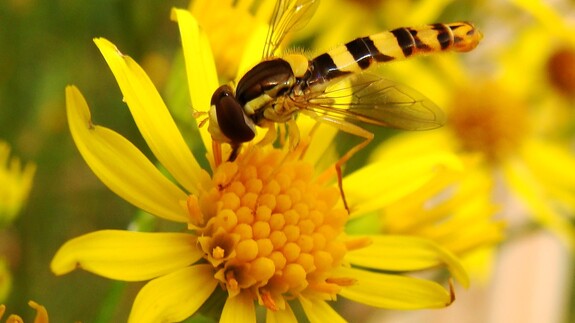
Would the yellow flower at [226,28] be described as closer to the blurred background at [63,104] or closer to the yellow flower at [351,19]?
the blurred background at [63,104]

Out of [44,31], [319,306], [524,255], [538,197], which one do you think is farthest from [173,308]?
[524,255]

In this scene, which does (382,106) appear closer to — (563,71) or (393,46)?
(393,46)

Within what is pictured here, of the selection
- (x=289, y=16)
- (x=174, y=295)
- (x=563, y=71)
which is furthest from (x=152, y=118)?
(x=563, y=71)

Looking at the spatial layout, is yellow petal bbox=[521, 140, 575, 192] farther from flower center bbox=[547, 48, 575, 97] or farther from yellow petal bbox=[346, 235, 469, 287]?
yellow petal bbox=[346, 235, 469, 287]

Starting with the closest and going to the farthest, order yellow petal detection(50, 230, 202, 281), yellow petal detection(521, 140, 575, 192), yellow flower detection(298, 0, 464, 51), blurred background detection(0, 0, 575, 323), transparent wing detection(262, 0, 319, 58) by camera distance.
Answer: yellow petal detection(50, 230, 202, 281) → transparent wing detection(262, 0, 319, 58) → blurred background detection(0, 0, 575, 323) → yellow flower detection(298, 0, 464, 51) → yellow petal detection(521, 140, 575, 192)

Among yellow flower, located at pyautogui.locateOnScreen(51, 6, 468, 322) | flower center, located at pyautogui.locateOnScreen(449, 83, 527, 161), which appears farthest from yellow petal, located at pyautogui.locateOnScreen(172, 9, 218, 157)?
flower center, located at pyautogui.locateOnScreen(449, 83, 527, 161)

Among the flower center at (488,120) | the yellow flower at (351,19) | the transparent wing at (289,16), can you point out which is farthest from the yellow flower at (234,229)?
the flower center at (488,120)
